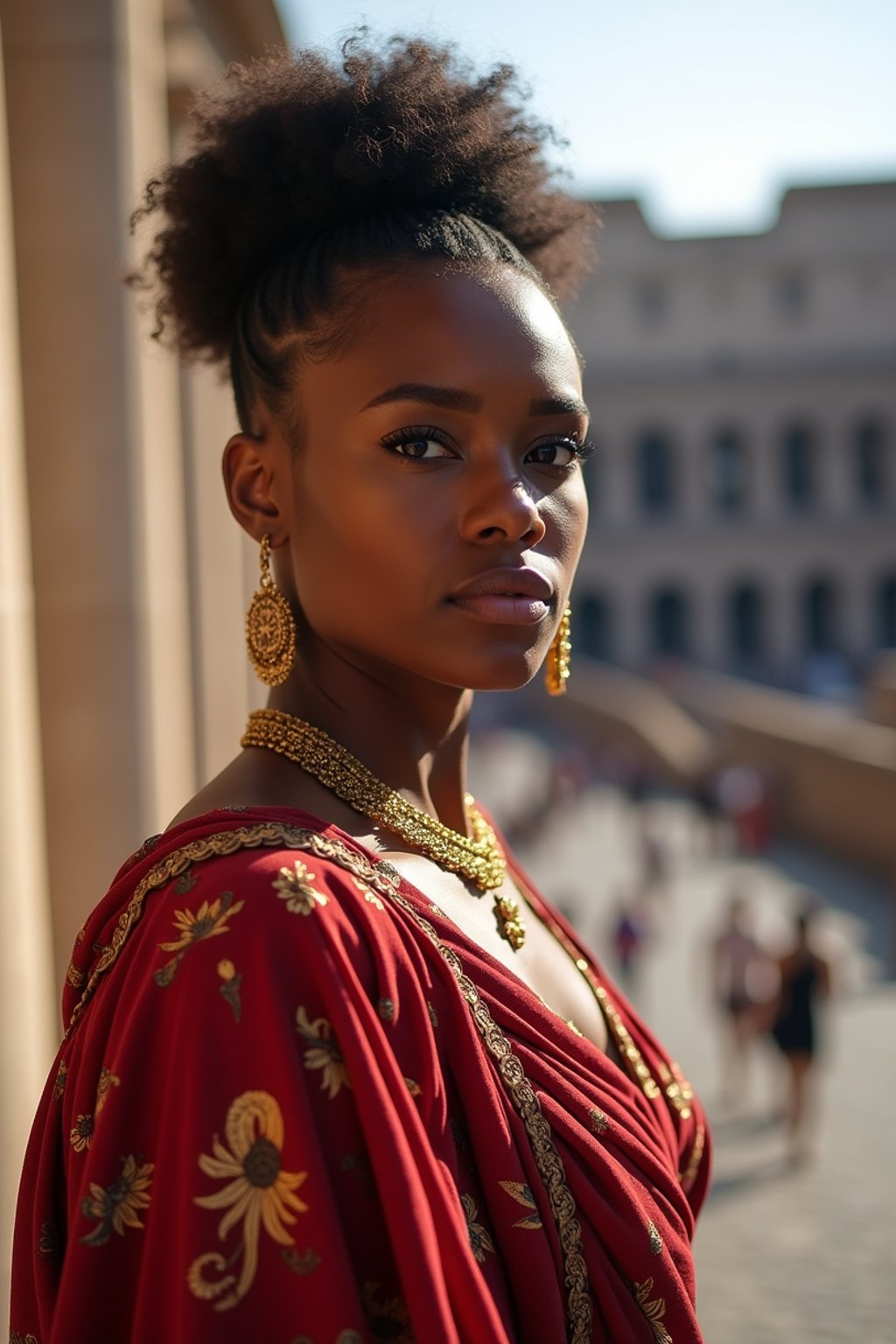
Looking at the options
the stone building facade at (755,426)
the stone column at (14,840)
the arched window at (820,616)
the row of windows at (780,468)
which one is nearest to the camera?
the stone column at (14,840)

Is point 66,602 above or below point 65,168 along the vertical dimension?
below

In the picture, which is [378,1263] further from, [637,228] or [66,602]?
[637,228]

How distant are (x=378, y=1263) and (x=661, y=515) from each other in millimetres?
49656

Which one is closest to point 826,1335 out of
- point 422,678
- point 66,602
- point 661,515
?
point 66,602

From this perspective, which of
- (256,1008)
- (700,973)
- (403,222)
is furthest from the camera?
(700,973)

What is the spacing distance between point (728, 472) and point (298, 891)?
5082 centimetres

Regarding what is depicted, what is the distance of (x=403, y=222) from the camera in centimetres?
183

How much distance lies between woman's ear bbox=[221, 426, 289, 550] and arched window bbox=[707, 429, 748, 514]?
49.0m

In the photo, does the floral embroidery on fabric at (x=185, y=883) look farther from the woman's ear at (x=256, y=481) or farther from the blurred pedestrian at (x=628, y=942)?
the blurred pedestrian at (x=628, y=942)

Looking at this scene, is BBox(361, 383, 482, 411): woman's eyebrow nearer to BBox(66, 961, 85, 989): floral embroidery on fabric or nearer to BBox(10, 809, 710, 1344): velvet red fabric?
BBox(10, 809, 710, 1344): velvet red fabric

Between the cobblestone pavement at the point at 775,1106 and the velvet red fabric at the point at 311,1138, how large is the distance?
4.44m

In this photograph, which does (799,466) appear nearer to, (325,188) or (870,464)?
(870,464)

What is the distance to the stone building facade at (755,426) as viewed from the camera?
159ft

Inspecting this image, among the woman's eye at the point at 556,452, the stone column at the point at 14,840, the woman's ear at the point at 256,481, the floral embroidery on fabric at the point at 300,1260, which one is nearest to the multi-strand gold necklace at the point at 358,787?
the woman's ear at the point at 256,481
